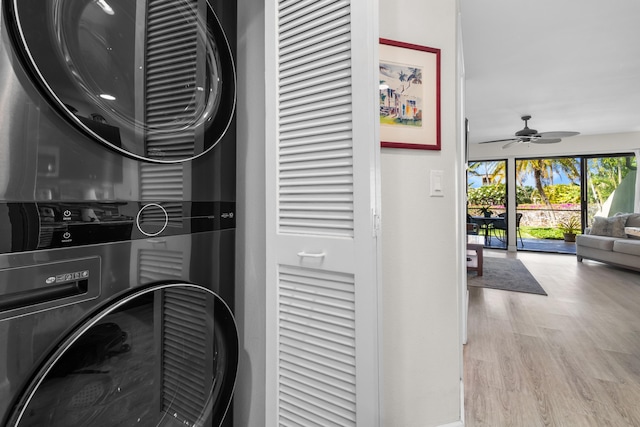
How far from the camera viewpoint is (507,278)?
473 cm

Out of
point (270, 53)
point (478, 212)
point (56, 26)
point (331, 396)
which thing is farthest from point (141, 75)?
point (478, 212)

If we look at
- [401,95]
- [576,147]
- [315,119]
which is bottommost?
[315,119]

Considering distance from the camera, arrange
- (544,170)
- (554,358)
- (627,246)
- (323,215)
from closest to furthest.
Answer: (323,215), (554,358), (627,246), (544,170)

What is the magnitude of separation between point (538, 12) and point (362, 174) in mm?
2628

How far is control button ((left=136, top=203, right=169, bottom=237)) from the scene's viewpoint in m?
0.73

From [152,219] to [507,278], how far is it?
520 cm

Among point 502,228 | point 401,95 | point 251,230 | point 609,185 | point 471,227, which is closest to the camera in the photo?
point 251,230

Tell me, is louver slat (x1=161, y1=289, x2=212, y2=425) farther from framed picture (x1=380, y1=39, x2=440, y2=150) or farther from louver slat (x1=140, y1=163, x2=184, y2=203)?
framed picture (x1=380, y1=39, x2=440, y2=150)

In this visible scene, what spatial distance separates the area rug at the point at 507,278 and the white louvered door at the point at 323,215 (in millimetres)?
3964

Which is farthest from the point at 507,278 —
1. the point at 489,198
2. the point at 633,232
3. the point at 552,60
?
the point at 489,198

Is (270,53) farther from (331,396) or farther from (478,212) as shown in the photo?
(478,212)

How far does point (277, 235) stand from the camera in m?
1.06

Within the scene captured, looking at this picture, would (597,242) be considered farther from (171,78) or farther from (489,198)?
→ (171,78)

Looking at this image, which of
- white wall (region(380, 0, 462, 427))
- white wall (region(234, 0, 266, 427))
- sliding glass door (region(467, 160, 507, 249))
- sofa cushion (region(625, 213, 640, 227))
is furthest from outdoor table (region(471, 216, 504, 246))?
→ white wall (region(234, 0, 266, 427))
